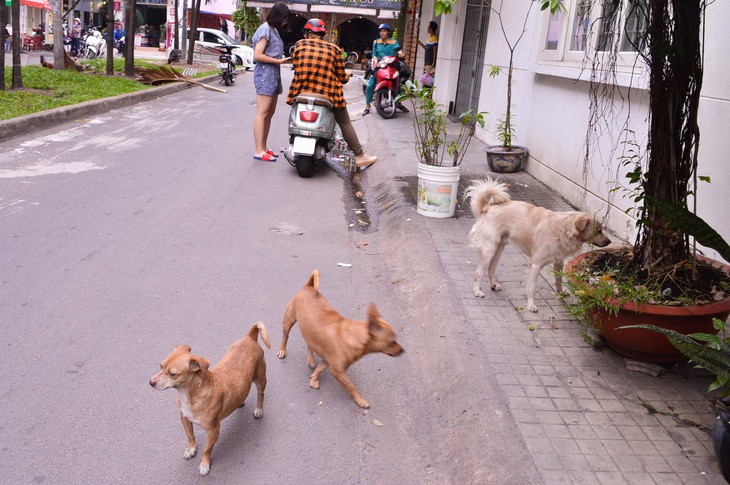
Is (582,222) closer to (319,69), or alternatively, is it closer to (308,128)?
(308,128)

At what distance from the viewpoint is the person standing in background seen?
925 centimetres

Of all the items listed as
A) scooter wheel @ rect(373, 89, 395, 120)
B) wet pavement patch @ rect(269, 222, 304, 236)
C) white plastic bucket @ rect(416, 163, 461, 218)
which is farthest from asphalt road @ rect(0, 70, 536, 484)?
scooter wheel @ rect(373, 89, 395, 120)

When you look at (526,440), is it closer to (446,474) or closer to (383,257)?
(446,474)

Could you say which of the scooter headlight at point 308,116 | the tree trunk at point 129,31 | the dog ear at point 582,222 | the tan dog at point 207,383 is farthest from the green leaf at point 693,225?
the tree trunk at point 129,31

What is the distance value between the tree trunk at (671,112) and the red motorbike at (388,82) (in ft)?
34.0

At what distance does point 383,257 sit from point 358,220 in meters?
1.35

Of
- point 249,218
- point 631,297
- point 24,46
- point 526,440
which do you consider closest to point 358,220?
point 249,218

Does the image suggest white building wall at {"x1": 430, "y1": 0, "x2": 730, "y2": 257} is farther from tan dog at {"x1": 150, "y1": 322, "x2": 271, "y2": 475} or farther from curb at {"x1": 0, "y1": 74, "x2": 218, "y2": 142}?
curb at {"x1": 0, "y1": 74, "x2": 218, "y2": 142}

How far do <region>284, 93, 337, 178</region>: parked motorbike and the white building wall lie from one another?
294 centimetres

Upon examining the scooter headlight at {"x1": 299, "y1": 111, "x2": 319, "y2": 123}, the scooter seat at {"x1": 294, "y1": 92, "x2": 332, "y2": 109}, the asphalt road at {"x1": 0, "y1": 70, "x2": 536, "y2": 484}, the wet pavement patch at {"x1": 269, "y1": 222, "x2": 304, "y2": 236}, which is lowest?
the asphalt road at {"x1": 0, "y1": 70, "x2": 536, "y2": 484}

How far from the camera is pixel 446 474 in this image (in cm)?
313

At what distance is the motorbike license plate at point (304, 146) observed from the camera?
877 centimetres

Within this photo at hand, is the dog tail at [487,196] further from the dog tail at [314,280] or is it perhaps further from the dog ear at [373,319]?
the dog ear at [373,319]

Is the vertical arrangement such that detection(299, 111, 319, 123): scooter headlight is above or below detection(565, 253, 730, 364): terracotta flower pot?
above
